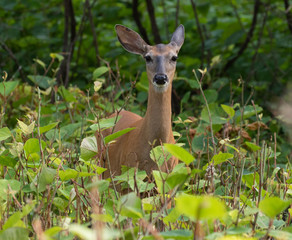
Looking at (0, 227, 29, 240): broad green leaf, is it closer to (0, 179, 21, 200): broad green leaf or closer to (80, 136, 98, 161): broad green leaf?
(0, 179, 21, 200): broad green leaf

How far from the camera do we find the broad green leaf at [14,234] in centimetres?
199

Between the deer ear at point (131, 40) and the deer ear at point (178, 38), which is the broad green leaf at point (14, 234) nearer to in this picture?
the deer ear at point (131, 40)

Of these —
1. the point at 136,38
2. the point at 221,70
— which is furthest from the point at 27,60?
the point at 136,38

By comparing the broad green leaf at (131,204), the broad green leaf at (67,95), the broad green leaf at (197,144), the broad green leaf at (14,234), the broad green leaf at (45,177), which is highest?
the broad green leaf at (67,95)

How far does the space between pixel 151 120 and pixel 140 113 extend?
164cm

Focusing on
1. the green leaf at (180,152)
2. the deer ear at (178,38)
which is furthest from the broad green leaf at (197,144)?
the green leaf at (180,152)

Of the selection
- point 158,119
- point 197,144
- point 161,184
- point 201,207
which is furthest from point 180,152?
point 197,144

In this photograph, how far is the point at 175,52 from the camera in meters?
4.34

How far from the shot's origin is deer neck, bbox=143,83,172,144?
12.3ft

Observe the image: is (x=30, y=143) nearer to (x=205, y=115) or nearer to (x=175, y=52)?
(x=205, y=115)

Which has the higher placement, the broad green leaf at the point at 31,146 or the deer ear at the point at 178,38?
the deer ear at the point at 178,38

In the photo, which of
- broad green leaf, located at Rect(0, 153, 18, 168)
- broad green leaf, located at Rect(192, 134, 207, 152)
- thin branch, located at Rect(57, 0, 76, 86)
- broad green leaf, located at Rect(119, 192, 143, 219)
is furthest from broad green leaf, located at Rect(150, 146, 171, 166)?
thin branch, located at Rect(57, 0, 76, 86)

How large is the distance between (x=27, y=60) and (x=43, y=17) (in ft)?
2.39

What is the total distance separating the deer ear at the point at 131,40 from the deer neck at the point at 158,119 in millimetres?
675
